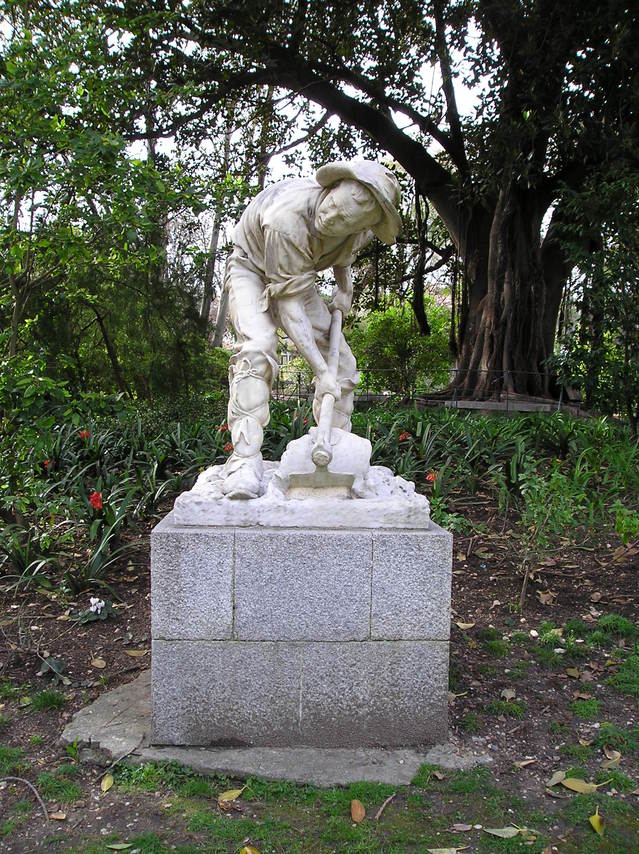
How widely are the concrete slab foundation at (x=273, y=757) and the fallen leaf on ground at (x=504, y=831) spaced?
1.15 feet

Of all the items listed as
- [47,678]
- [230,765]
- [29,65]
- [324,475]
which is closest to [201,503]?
[324,475]

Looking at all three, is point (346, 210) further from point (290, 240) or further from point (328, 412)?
point (328, 412)

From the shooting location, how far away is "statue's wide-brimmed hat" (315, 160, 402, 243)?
264 centimetres

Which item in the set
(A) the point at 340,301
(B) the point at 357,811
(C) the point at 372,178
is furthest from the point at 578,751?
(C) the point at 372,178

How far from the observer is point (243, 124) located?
9.79 meters

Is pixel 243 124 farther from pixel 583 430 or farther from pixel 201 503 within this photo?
pixel 201 503

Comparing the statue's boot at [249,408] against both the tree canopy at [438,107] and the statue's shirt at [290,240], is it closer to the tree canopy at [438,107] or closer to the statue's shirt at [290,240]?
the statue's shirt at [290,240]

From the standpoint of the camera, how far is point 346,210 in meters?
2.70

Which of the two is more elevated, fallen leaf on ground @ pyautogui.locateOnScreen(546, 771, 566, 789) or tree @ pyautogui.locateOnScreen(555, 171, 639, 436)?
tree @ pyautogui.locateOnScreen(555, 171, 639, 436)

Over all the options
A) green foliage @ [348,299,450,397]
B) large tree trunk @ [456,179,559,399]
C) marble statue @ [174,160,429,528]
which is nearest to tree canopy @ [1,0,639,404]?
large tree trunk @ [456,179,559,399]

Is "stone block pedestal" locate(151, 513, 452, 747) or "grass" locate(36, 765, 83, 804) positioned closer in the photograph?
"grass" locate(36, 765, 83, 804)

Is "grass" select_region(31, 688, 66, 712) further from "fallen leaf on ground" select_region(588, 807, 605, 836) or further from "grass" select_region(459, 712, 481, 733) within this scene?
"fallen leaf on ground" select_region(588, 807, 605, 836)

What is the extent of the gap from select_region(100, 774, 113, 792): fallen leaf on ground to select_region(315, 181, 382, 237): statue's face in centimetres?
231

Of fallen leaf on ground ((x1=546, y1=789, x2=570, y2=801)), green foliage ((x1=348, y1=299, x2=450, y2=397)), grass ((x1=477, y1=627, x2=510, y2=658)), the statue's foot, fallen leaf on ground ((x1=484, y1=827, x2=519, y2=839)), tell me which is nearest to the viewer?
fallen leaf on ground ((x1=484, y1=827, x2=519, y2=839))
